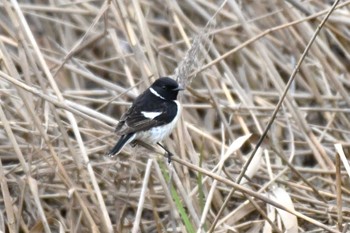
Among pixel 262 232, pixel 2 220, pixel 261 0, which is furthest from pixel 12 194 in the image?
pixel 261 0

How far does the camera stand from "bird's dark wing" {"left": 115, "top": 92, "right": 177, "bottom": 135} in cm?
341

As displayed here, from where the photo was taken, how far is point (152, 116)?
3.61m

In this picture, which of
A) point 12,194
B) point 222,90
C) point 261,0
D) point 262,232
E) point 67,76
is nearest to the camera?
point 262,232

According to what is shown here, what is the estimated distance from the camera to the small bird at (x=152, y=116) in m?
3.41

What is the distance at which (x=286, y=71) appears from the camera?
16.4ft

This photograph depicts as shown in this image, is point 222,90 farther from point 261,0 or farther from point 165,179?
point 165,179

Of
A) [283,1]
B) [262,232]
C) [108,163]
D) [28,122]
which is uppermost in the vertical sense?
[283,1]

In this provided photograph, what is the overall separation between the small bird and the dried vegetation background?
0.08 m

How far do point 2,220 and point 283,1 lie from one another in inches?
71.4

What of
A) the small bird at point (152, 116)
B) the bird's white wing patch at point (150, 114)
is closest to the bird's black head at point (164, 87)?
the small bird at point (152, 116)

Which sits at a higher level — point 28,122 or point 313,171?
point 28,122

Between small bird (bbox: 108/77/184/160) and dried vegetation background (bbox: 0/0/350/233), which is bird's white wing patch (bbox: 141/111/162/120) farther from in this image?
dried vegetation background (bbox: 0/0/350/233)

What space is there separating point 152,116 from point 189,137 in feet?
0.94

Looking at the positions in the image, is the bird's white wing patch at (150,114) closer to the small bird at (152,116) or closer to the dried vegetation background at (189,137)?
the small bird at (152,116)
